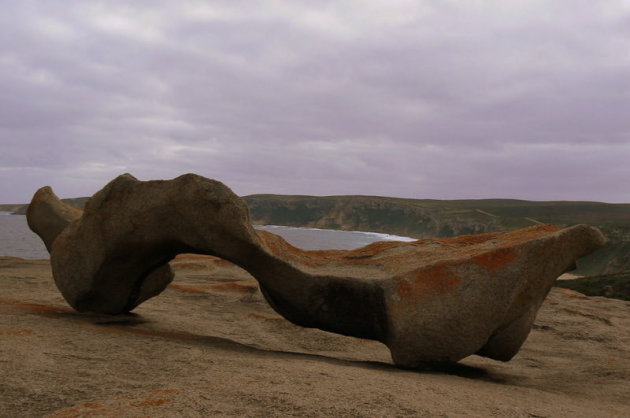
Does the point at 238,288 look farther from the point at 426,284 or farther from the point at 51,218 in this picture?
the point at 426,284

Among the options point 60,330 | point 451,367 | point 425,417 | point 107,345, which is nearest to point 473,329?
point 451,367

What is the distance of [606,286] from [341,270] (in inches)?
764

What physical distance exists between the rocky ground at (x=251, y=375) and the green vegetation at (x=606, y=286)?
39.2ft

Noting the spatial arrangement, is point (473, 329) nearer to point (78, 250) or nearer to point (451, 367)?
point (451, 367)

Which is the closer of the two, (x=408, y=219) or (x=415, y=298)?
(x=415, y=298)

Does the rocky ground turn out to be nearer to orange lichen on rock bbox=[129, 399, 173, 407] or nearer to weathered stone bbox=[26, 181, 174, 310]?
orange lichen on rock bbox=[129, 399, 173, 407]

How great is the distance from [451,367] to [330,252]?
320 centimetres

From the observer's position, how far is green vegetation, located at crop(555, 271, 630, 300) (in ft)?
71.0

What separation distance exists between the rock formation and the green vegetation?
635 inches

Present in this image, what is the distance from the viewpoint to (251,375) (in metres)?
5.17

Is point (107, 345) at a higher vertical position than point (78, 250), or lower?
lower

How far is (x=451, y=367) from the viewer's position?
7.34m

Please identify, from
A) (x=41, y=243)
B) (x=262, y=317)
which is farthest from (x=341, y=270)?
(x=41, y=243)

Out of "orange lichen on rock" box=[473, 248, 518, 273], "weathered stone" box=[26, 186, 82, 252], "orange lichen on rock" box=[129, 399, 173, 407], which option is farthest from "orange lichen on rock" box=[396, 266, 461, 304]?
"weathered stone" box=[26, 186, 82, 252]
